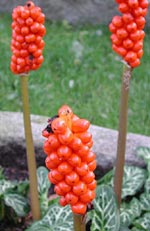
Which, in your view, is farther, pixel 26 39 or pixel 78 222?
pixel 26 39

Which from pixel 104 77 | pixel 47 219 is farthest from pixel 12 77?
pixel 47 219

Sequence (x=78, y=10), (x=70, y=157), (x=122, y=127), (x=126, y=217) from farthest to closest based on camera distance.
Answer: (x=78, y=10) < (x=126, y=217) < (x=122, y=127) < (x=70, y=157)

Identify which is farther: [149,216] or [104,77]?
[104,77]

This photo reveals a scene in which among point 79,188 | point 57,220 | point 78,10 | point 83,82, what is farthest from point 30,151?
point 78,10

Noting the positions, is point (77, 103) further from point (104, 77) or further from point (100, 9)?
point (100, 9)

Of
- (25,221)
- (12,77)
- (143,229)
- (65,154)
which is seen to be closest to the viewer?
(65,154)

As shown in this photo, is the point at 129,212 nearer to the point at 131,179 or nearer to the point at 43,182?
the point at 131,179

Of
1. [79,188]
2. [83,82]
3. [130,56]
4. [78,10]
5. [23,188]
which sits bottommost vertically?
[23,188]
